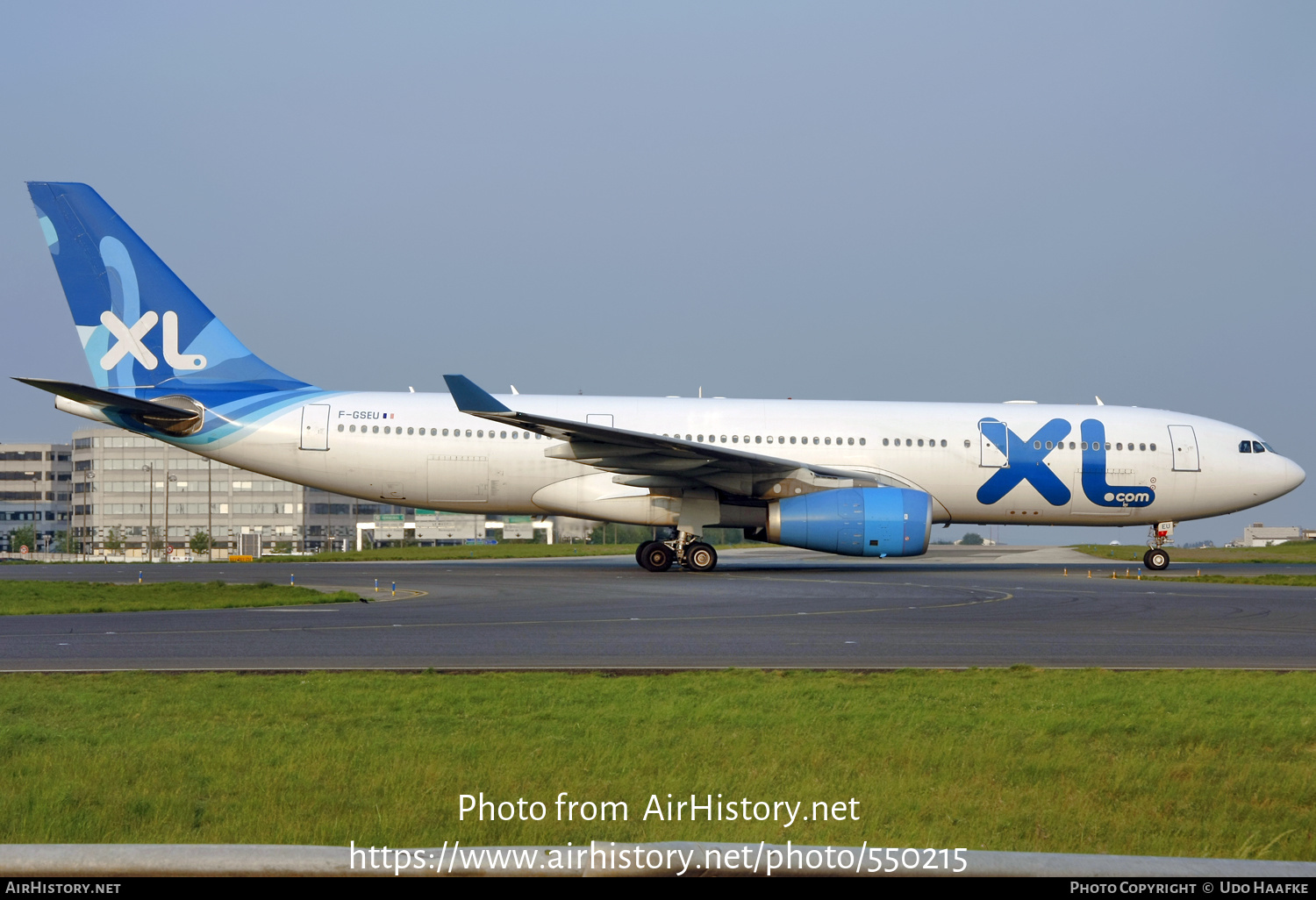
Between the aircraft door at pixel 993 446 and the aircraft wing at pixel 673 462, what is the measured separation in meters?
2.62

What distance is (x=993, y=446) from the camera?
24359 mm

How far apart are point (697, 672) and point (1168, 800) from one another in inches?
168

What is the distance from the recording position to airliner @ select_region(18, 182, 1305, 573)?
22.0 m

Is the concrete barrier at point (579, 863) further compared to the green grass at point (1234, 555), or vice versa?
the green grass at point (1234, 555)

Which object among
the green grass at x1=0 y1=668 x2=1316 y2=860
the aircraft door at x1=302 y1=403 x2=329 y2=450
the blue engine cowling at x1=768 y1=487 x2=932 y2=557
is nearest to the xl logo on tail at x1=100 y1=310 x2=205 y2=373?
the aircraft door at x1=302 y1=403 x2=329 y2=450

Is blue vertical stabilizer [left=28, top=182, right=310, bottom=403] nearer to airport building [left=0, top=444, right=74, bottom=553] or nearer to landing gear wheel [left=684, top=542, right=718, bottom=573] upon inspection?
landing gear wheel [left=684, top=542, right=718, bottom=573]

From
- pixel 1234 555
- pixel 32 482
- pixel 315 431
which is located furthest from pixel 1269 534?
pixel 32 482

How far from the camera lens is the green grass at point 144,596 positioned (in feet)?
49.0

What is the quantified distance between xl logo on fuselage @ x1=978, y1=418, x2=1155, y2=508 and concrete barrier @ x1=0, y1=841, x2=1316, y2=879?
2248cm

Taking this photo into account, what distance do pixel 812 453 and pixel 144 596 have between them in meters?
13.5

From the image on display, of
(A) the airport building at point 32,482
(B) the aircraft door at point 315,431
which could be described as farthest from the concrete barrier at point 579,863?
(A) the airport building at point 32,482

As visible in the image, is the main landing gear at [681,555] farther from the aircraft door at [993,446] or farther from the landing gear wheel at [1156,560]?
the landing gear wheel at [1156,560]

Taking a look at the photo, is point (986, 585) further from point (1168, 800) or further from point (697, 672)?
point (1168, 800)

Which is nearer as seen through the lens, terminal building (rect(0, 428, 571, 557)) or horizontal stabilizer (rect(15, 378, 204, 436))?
horizontal stabilizer (rect(15, 378, 204, 436))
